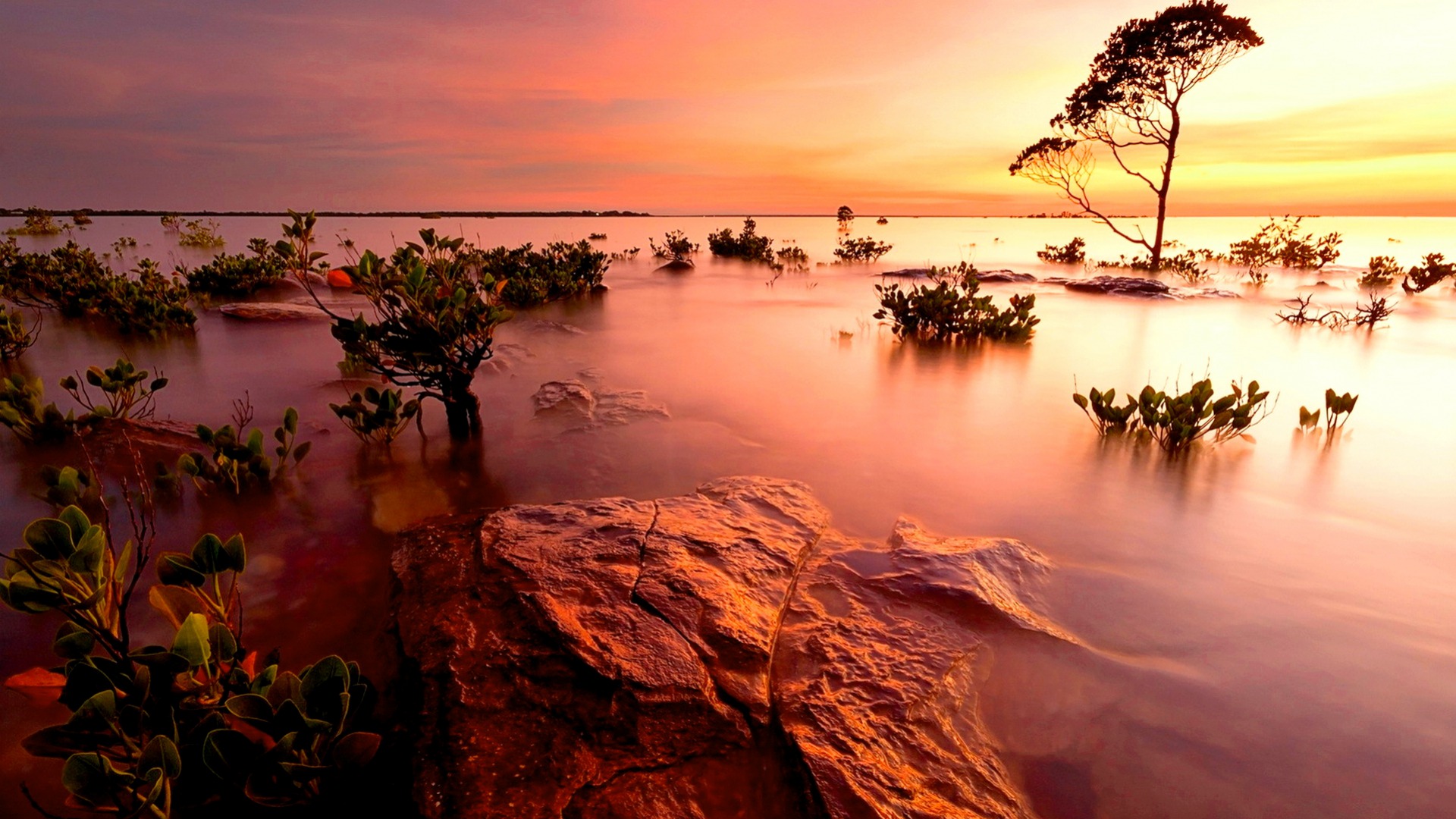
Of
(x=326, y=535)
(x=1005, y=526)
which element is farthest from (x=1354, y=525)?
(x=326, y=535)

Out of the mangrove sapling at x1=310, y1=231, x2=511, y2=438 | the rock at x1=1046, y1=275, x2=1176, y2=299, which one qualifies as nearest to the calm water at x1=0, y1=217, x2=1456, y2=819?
the mangrove sapling at x1=310, y1=231, x2=511, y2=438

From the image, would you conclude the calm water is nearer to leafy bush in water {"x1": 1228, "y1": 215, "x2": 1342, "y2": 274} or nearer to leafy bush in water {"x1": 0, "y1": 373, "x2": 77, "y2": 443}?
leafy bush in water {"x1": 0, "y1": 373, "x2": 77, "y2": 443}

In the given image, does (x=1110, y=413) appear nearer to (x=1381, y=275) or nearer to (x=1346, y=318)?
(x=1346, y=318)

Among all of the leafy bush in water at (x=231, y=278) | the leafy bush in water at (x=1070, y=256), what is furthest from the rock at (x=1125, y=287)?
the leafy bush in water at (x=231, y=278)

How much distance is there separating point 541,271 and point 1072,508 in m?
16.8

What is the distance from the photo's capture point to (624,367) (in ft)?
32.3

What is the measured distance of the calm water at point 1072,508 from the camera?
2480 millimetres

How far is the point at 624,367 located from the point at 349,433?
4417mm

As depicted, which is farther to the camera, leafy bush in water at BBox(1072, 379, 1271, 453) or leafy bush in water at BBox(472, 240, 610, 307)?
leafy bush in water at BBox(472, 240, 610, 307)

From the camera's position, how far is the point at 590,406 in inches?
288

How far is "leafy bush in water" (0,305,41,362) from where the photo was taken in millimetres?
8734

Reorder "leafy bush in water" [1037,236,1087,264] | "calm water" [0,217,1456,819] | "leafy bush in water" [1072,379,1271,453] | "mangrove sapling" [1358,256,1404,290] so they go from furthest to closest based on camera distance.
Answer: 1. "leafy bush in water" [1037,236,1087,264]
2. "mangrove sapling" [1358,256,1404,290]
3. "leafy bush in water" [1072,379,1271,453]
4. "calm water" [0,217,1456,819]

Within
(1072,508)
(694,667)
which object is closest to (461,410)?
(694,667)

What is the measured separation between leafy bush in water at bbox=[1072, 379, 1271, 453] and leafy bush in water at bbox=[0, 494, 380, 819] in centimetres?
677
